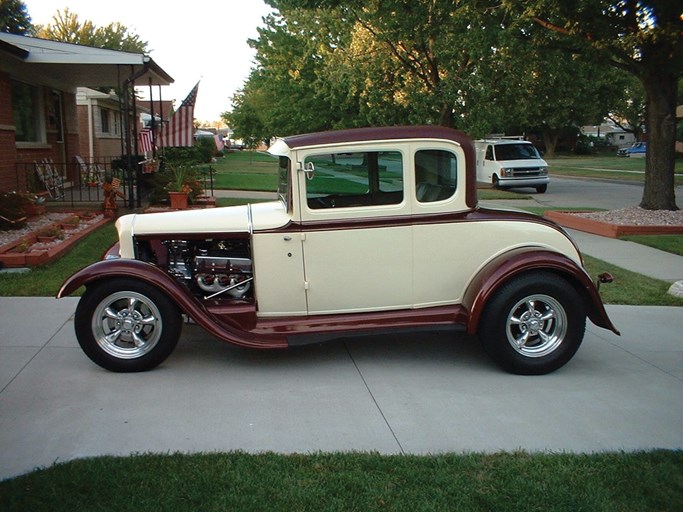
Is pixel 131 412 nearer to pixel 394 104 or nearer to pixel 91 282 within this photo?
pixel 91 282

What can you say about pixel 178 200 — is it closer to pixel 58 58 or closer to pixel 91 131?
pixel 58 58

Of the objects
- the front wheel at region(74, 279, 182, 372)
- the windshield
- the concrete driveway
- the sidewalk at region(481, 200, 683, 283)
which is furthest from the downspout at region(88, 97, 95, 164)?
the front wheel at region(74, 279, 182, 372)

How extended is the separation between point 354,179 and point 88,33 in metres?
38.6

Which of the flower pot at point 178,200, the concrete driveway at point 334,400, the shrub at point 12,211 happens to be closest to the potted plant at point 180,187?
the flower pot at point 178,200

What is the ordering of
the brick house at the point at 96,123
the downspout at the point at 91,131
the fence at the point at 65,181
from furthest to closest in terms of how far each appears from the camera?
the downspout at the point at 91,131 → the brick house at the point at 96,123 → the fence at the point at 65,181

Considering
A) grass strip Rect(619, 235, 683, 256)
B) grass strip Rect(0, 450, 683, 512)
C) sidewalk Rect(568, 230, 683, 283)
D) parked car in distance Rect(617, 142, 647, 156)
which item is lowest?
grass strip Rect(0, 450, 683, 512)

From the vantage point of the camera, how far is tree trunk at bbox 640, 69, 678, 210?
13.6 metres

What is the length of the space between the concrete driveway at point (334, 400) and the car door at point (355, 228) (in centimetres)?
63

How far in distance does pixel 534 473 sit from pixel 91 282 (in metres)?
3.38

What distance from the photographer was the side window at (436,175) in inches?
207

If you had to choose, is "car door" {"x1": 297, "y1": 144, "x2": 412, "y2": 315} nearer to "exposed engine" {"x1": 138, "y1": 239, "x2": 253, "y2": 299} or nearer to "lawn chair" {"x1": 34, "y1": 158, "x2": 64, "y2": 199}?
"exposed engine" {"x1": 138, "y1": 239, "x2": 253, "y2": 299}

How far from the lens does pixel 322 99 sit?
104ft

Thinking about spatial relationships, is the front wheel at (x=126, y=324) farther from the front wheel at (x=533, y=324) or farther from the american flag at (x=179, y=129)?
the american flag at (x=179, y=129)

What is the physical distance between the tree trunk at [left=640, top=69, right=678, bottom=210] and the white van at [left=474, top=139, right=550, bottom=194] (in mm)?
9451
